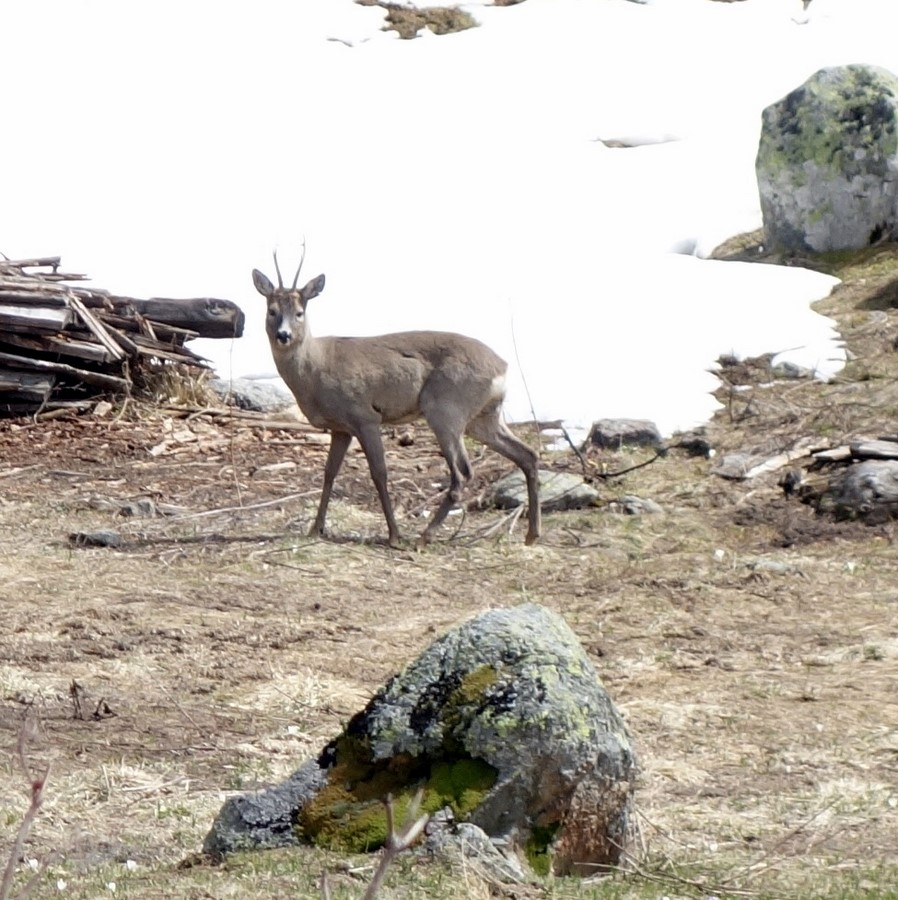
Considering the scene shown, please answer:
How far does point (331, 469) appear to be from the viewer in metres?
11.2

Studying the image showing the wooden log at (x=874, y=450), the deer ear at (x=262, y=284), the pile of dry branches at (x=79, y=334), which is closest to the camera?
the deer ear at (x=262, y=284)

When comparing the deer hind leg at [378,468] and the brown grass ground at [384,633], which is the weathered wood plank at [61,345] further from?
the deer hind leg at [378,468]

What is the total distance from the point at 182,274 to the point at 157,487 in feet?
20.2

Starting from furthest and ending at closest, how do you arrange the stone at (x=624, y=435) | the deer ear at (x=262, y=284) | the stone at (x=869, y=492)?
1. the stone at (x=624, y=435)
2. the deer ear at (x=262, y=284)
3. the stone at (x=869, y=492)

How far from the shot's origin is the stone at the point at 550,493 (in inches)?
468

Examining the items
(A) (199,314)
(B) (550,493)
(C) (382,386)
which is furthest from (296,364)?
(A) (199,314)

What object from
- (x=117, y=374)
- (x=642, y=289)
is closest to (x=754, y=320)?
(x=642, y=289)

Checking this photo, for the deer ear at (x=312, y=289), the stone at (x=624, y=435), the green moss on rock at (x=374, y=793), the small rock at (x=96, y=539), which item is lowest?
the small rock at (x=96, y=539)

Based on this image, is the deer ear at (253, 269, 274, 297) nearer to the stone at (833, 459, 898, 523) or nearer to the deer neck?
the deer neck

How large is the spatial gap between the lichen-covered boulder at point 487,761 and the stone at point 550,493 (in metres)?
6.73

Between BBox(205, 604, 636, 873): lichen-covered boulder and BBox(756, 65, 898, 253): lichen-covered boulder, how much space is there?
13805 millimetres

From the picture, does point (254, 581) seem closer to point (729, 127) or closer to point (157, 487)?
point (157, 487)

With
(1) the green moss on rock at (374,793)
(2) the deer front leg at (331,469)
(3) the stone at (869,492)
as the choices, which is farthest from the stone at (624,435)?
(1) the green moss on rock at (374,793)

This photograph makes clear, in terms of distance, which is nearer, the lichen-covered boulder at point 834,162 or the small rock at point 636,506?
the small rock at point 636,506
